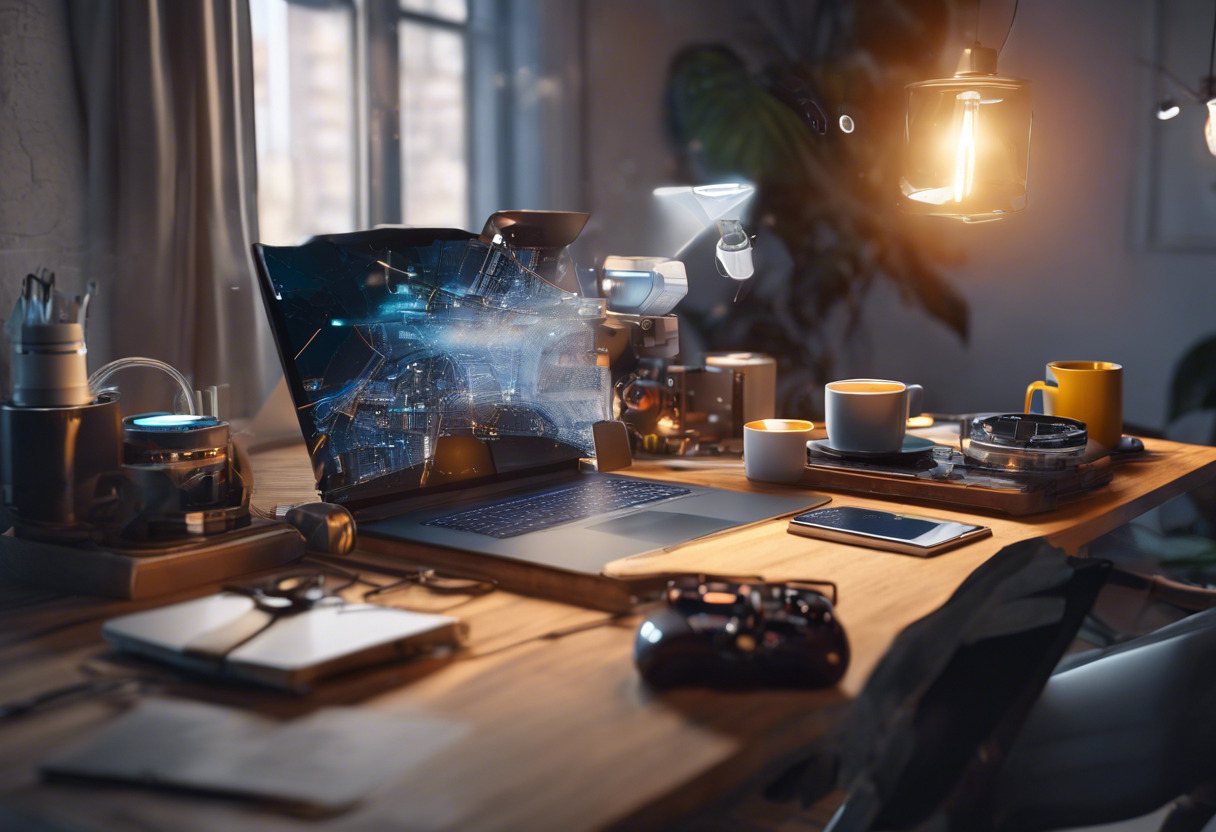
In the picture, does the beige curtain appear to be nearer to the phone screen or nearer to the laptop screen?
the laptop screen

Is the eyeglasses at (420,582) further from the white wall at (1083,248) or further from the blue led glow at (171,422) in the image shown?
the white wall at (1083,248)

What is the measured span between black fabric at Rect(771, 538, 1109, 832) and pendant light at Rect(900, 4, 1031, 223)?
82 cm

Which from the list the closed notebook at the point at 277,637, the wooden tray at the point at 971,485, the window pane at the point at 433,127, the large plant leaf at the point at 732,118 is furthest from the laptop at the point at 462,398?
the large plant leaf at the point at 732,118

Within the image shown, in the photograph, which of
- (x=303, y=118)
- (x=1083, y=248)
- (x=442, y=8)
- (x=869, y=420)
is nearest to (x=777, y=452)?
(x=869, y=420)

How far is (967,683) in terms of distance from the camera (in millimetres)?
982

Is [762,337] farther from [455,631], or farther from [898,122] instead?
[455,631]

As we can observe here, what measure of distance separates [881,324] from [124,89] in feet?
8.43

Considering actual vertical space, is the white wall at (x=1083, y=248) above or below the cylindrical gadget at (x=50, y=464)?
above

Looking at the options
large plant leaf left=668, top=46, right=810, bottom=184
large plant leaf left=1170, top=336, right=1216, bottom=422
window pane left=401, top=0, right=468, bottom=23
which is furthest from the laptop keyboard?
large plant leaf left=1170, top=336, right=1216, bottom=422

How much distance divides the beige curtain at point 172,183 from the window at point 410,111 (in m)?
0.23

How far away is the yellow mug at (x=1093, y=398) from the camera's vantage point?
1594 millimetres

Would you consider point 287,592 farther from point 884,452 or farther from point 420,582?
point 884,452

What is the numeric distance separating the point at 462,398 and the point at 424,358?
79mm

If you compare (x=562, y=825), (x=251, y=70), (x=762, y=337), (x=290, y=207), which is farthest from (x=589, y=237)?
(x=562, y=825)
